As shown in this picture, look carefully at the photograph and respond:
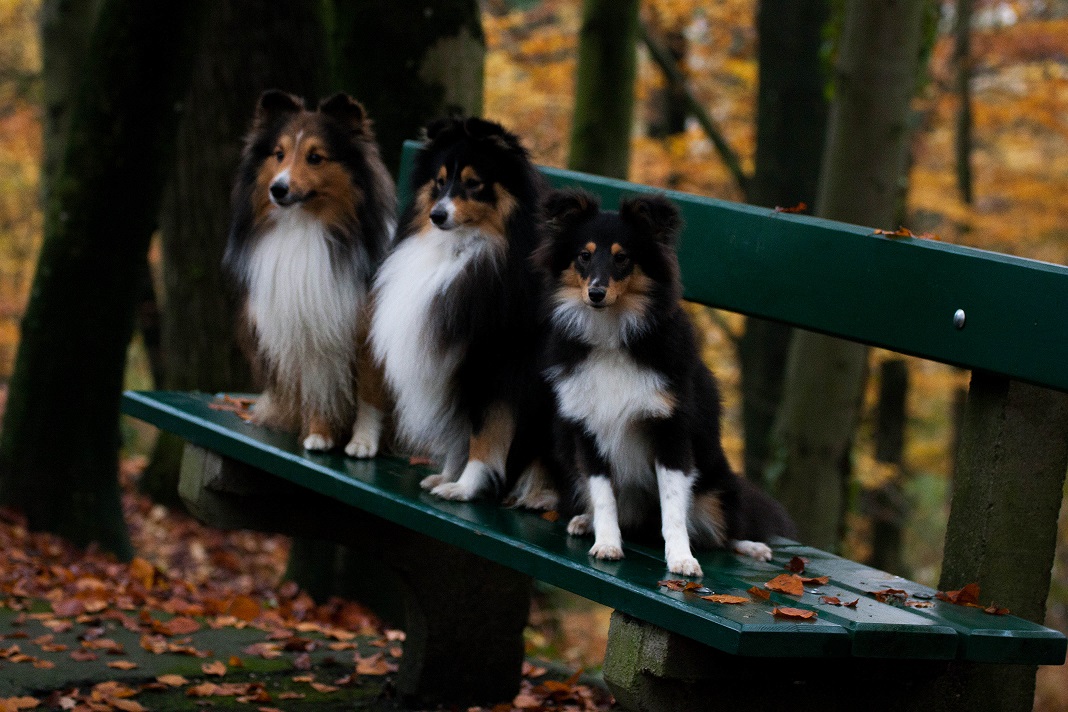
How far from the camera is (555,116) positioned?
15.2 m

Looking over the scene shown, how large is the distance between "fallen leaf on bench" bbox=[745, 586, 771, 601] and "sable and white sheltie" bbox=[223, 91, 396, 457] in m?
1.96

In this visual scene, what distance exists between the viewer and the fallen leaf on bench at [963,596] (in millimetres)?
3309

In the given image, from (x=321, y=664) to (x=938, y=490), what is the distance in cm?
1892

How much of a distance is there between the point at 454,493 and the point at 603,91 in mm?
5592

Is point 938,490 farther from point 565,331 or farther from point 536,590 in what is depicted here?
point 565,331

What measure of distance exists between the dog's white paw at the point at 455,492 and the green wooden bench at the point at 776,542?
2.2 inches

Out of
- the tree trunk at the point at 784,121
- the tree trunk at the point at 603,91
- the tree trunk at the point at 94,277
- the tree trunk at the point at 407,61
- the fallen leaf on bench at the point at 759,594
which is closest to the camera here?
the fallen leaf on bench at the point at 759,594

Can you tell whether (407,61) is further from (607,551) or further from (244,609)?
(607,551)

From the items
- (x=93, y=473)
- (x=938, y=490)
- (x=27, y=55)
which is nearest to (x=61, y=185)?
(x=93, y=473)

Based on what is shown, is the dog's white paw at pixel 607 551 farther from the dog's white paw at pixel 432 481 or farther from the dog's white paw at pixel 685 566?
the dog's white paw at pixel 432 481

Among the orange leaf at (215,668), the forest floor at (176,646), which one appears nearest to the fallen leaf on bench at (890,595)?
the forest floor at (176,646)

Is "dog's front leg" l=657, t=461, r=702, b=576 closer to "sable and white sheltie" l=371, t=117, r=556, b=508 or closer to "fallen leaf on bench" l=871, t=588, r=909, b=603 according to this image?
"fallen leaf on bench" l=871, t=588, r=909, b=603

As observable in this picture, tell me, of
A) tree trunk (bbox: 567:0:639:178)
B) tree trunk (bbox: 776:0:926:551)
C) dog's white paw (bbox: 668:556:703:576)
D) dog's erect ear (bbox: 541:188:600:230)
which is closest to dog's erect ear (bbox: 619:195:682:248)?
dog's erect ear (bbox: 541:188:600:230)

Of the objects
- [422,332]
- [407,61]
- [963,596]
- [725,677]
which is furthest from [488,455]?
[407,61]
